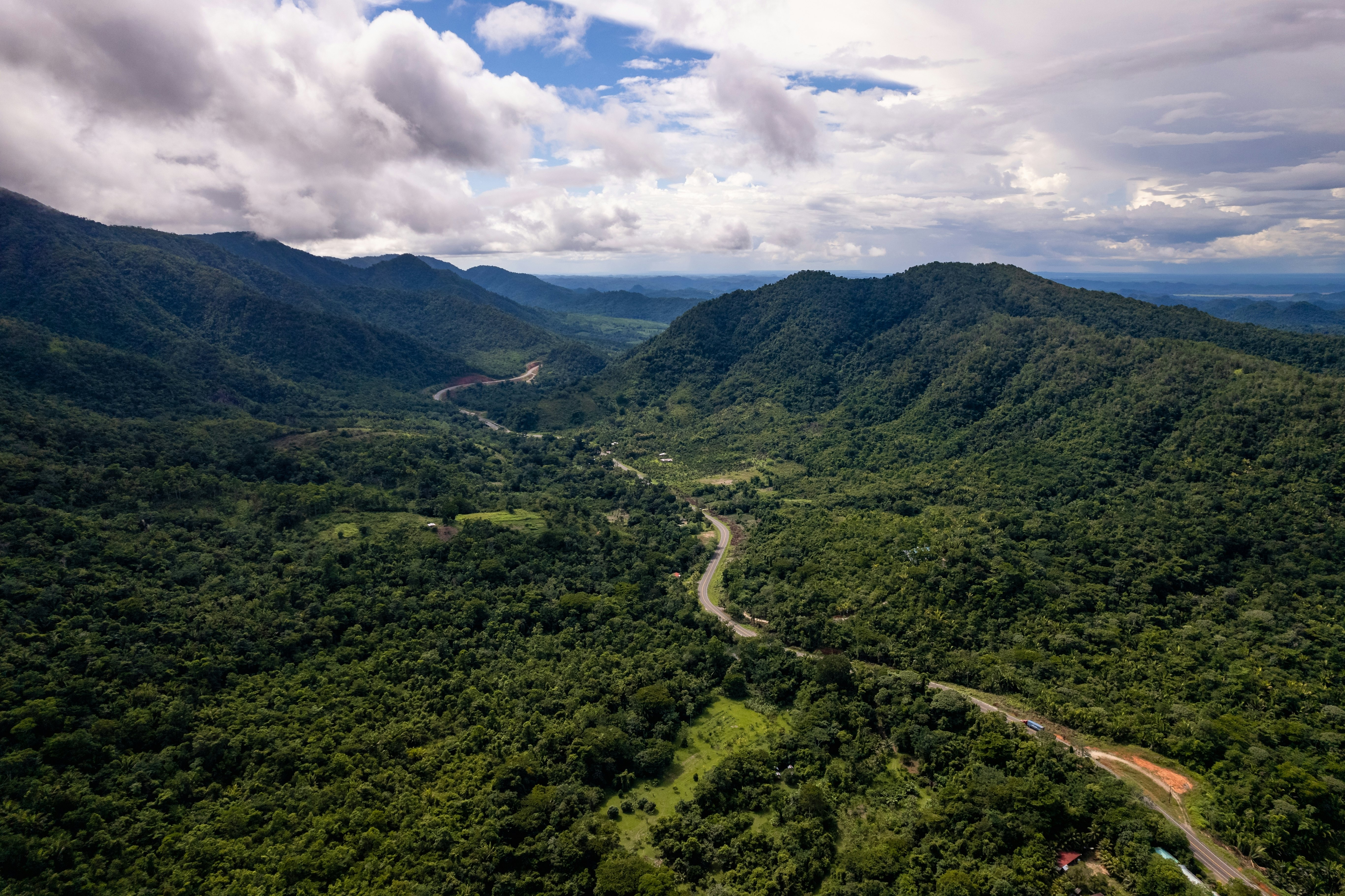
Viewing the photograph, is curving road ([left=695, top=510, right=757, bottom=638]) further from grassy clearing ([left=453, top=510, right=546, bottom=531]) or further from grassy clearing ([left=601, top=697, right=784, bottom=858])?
grassy clearing ([left=453, top=510, right=546, bottom=531])

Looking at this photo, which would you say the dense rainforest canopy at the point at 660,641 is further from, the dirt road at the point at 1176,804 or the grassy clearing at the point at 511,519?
the dirt road at the point at 1176,804

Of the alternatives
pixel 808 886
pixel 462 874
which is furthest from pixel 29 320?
pixel 808 886

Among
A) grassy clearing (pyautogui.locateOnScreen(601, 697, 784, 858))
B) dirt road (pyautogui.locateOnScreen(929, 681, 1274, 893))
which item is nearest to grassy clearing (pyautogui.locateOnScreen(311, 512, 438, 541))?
grassy clearing (pyautogui.locateOnScreen(601, 697, 784, 858))

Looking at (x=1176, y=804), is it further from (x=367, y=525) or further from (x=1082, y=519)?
(x=367, y=525)

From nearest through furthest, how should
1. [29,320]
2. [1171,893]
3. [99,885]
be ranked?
[1171,893] → [99,885] → [29,320]

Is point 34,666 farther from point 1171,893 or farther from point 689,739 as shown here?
point 1171,893
